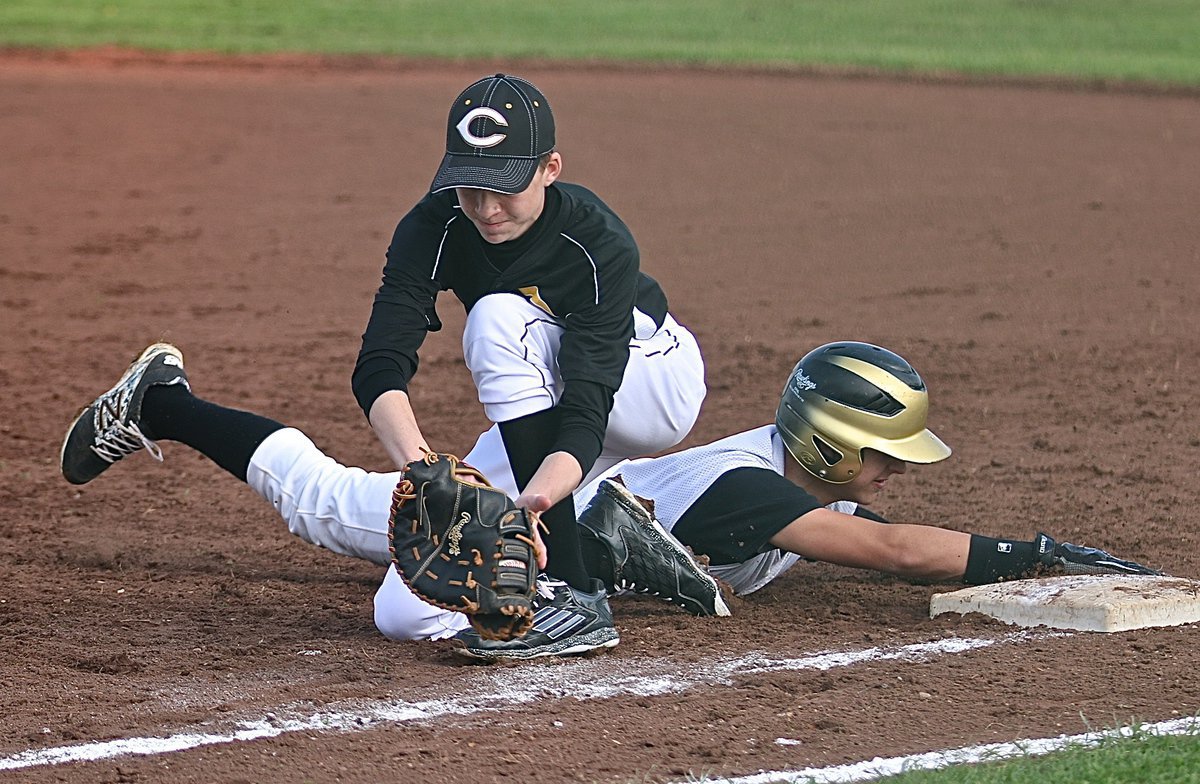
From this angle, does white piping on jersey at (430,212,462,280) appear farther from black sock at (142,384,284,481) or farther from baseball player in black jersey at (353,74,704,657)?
black sock at (142,384,284,481)

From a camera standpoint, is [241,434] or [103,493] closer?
[241,434]

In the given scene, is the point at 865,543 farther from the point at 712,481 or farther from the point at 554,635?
the point at 554,635

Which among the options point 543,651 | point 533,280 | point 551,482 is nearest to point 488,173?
point 533,280

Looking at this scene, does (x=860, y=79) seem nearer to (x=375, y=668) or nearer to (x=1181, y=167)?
(x=1181, y=167)

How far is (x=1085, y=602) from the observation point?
3441 mm

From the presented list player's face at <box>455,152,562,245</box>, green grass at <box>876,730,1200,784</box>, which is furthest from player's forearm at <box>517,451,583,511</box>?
green grass at <box>876,730,1200,784</box>

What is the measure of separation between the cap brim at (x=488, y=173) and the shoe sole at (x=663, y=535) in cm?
76

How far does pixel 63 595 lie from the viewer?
3.94m

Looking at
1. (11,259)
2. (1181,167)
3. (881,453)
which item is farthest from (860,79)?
(881,453)

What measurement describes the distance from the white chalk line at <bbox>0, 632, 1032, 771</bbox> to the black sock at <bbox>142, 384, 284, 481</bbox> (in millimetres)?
935

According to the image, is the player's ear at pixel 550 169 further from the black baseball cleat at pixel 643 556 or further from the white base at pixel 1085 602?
the white base at pixel 1085 602

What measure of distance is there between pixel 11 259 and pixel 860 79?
8417 millimetres

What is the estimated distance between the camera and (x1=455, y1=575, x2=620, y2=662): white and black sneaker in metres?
3.35

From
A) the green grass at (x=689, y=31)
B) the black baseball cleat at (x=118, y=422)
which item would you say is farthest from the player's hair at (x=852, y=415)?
the green grass at (x=689, y=31)
